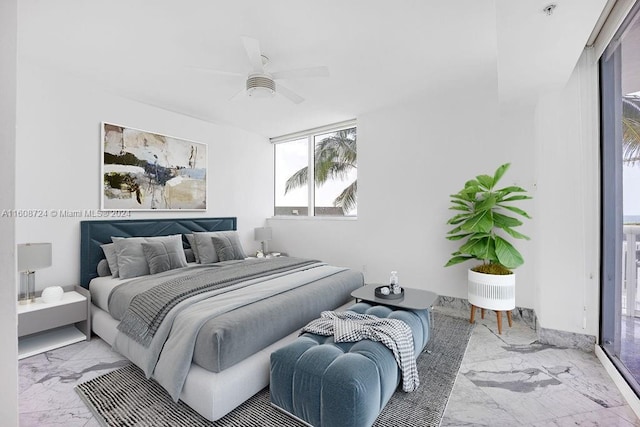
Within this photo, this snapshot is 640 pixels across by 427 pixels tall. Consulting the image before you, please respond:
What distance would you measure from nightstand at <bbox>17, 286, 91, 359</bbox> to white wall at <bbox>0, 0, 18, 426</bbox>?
2258 mm

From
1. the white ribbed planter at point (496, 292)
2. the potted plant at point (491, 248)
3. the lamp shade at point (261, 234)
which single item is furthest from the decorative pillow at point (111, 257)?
the white ribbed planter at point (496, 292)

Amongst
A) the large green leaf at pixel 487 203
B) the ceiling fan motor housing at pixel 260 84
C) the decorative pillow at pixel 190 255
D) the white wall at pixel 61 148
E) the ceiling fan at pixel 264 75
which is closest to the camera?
the ceiling fan at pixel 264 75

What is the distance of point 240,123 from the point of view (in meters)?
4.79

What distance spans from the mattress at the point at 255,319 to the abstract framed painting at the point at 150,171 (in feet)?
3.63

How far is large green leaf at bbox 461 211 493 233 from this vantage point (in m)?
2.94

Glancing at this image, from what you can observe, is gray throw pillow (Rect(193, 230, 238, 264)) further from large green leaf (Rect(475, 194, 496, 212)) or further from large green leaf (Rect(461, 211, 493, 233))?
large green leaf (Rect(475, 194, 496, 212))

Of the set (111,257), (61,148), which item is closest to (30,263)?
(111,257)

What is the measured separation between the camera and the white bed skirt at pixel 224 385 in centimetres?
173

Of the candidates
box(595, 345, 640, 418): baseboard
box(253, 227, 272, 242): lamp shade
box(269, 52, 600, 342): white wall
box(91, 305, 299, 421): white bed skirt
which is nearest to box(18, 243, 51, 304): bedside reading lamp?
box(91, 305, 299, 421): white bed skirt

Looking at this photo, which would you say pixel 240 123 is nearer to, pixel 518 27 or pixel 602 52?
pixel 518 27

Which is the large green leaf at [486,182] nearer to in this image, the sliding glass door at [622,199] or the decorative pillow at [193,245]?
the sliding glass door at [622,199]

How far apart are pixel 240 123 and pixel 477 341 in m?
4.46

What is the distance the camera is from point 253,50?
2240mm

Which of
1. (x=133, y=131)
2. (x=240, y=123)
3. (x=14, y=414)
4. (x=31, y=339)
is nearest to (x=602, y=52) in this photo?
(x=14, y=414)
